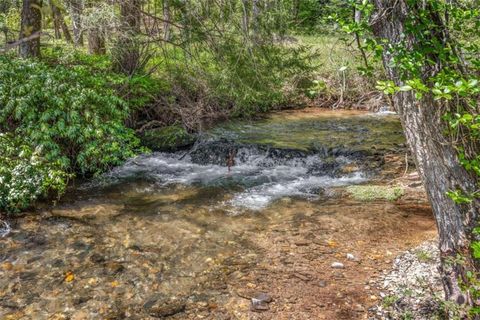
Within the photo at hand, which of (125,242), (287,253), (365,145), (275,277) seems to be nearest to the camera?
(275,277)

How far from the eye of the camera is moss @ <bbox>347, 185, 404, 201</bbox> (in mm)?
6703

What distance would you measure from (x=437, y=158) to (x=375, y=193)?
13.9 ft

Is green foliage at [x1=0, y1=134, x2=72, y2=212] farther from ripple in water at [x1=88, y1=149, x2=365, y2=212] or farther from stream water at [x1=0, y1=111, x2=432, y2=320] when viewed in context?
ripple in water at [x1=88, y1=149, x2=365, y2=212]

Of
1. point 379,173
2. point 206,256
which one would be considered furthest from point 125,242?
point 379,173

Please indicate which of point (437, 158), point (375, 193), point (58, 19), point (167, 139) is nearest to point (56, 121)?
point (167, 139)

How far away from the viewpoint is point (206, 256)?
4867mm

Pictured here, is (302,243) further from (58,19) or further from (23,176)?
(58,19)

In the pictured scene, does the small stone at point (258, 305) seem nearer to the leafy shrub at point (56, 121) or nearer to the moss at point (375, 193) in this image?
the moss at point (375, 193)

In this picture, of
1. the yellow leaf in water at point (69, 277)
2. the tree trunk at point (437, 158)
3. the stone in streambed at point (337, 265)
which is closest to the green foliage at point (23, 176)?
the yellow leaf in water at point (69, 277)

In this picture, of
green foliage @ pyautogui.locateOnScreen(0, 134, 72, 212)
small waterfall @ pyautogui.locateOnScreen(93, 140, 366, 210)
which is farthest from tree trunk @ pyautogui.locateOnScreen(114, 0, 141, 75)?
green foliage @ pyautogui.locateOnScreen(0, 134, 72, 212)

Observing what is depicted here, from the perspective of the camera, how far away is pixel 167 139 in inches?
392

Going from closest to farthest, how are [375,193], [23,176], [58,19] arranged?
[23,176] → [375,193] → [58,19]

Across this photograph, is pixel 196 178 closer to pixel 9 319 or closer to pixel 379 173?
pixel 379 173

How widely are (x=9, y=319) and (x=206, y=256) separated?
2.13 m
